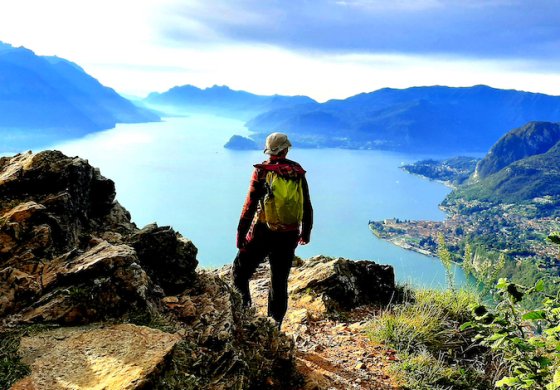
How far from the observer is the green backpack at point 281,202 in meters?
5.09

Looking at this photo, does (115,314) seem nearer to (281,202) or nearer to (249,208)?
(249,208)

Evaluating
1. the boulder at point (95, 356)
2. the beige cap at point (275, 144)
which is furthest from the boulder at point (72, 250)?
the beige cap at point (275, 144)

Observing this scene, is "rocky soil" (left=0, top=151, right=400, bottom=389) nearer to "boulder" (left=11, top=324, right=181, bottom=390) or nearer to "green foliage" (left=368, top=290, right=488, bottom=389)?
"boulder" (left=11, top=324, right=181, bottom=390)

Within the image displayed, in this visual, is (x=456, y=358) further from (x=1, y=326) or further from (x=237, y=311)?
(x=1, y=326)

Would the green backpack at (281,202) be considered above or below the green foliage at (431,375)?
above

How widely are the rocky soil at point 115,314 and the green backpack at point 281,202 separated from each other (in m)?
1.14

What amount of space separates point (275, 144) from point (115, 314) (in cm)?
266

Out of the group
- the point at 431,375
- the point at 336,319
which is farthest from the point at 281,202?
the point at 336,319

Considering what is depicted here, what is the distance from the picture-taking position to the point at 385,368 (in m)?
5.35

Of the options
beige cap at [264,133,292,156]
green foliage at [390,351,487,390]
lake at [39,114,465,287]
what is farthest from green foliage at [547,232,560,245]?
lake at [39,114,465,287]

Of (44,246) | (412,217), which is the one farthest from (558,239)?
(412,217)

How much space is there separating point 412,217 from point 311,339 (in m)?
147

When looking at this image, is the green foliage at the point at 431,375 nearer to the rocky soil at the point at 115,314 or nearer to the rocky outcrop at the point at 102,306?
the rocky soil at the point at 115,314

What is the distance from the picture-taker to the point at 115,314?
13.1 ft
